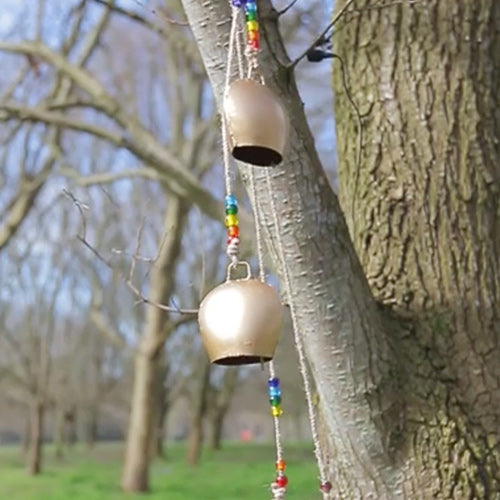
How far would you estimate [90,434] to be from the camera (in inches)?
800

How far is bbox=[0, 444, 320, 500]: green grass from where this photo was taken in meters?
8.89

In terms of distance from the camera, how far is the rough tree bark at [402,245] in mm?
1564

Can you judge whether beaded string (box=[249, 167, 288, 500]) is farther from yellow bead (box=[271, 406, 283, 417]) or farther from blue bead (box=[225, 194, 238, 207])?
blue bead (box=[225, 194, 238, 207])

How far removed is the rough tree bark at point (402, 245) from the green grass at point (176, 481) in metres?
4.78

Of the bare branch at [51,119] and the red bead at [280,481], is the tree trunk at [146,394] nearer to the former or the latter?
the bare branch at [51,119]

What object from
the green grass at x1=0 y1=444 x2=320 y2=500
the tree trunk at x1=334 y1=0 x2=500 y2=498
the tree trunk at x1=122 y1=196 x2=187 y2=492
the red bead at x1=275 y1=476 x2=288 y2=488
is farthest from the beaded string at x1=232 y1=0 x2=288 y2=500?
the tree trunk at x1=122 y1=196 x2=187 y2=492

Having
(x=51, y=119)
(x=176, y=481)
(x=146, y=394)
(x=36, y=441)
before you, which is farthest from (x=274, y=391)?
(x=36, y=441)

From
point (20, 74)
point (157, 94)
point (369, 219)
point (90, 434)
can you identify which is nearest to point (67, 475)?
point (157, 94)

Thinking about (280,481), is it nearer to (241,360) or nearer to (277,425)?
(277,425)

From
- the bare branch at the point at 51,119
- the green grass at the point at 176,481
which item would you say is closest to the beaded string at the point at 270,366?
the bare branch at the point at 51,119

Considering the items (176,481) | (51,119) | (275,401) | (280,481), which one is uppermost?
(51,119)

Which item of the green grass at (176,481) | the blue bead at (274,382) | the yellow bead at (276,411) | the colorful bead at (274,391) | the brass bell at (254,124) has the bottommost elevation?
the green grass at (176,481)

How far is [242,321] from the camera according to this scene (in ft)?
3.90

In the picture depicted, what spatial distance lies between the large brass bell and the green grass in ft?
17.4
